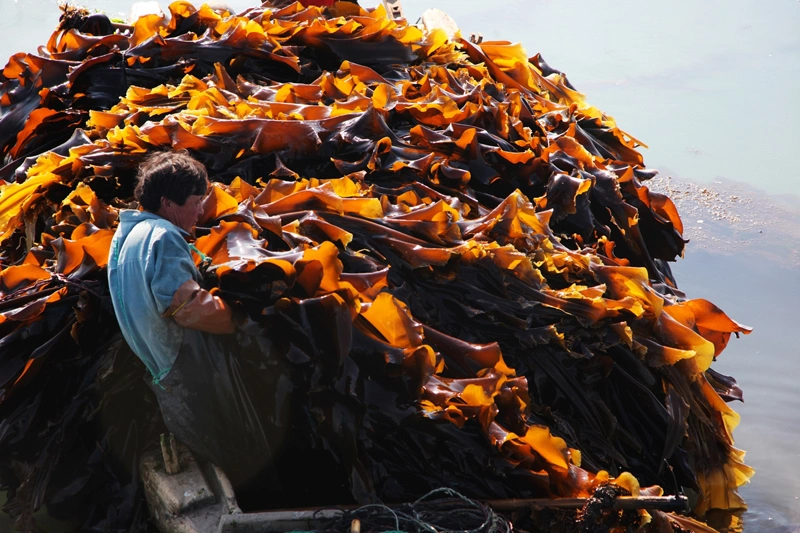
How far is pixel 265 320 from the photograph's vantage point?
1541mm

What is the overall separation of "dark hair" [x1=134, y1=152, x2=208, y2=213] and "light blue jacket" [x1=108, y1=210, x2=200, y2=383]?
4 centimetres

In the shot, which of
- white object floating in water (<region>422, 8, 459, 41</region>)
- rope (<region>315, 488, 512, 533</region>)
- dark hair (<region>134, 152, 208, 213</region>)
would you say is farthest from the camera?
white object floating in water (<region>422, 8, 459, 41</region>)

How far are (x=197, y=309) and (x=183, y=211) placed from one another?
0.23 m

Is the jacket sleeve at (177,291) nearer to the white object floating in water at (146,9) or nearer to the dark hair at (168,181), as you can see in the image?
the dark hair at (168,181)

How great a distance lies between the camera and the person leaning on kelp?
4.78 ft

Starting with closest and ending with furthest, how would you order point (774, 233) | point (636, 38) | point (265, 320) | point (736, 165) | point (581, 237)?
Answer: point (265, 320) < point (581, 237) < point (774, 233) < point (736, 165) < point (636, 38)

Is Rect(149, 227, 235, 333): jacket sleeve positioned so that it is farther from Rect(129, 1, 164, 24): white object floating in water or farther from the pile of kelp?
Rect(129, 1, 164, 24): white object floating in water

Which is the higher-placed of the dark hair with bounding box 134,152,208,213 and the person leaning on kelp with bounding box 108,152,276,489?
the dark hair with bounding box 134,152,208,213

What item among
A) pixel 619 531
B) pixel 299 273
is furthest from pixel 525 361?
pixel 299 273

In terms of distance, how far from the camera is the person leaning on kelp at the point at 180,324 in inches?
57.4

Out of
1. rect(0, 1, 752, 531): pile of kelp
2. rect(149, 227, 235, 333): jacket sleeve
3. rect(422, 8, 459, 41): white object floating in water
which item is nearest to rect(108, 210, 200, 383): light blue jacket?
rect(149, 227, 235, 333): jacket sleeve

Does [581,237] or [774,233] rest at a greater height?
[581,237]

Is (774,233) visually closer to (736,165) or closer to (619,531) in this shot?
(736,165)

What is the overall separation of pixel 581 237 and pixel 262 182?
1.01 m
